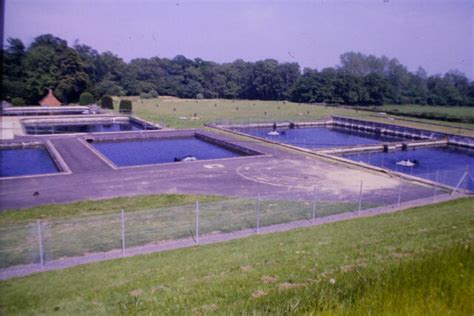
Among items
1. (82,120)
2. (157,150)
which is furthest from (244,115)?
(157,150)

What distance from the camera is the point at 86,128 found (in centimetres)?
5859

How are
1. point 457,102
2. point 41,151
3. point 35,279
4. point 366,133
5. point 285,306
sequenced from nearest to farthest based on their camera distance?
1. point 285,306
2. point 35,279
3. point 41,151
4. point 366,133
5. point 457,102

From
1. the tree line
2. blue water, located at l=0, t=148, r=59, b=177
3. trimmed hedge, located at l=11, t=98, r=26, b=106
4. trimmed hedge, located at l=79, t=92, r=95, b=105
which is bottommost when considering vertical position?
blue water, located at l=0, t=148, r=59, b=177

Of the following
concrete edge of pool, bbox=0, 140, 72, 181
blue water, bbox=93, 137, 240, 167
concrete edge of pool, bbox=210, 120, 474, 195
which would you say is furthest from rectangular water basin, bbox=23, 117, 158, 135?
concrete edge of pool, bbox=210, 120, 474, 195

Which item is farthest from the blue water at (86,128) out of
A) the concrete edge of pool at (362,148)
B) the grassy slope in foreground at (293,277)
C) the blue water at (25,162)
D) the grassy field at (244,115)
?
the grassy slope in foreground at (293,277)

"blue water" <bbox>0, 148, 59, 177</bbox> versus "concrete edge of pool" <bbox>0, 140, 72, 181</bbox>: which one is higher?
"concrete edge of pool" <bbox>0, 140, 72, 181</bbox>

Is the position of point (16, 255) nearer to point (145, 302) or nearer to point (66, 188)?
point (145, 302)

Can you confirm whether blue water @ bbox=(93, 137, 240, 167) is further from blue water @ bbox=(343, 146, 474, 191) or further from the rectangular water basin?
blue water @ bbox=(343, 146, 474, 191)

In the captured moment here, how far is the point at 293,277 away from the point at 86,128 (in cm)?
5546

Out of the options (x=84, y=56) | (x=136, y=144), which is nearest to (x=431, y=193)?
(x=136, y=144)

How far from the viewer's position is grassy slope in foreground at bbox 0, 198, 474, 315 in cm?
425

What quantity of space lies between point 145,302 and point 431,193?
2204 centimetres

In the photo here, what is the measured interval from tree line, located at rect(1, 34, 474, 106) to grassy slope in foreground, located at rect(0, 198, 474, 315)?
61.6 m

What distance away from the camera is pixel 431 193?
24.3m
